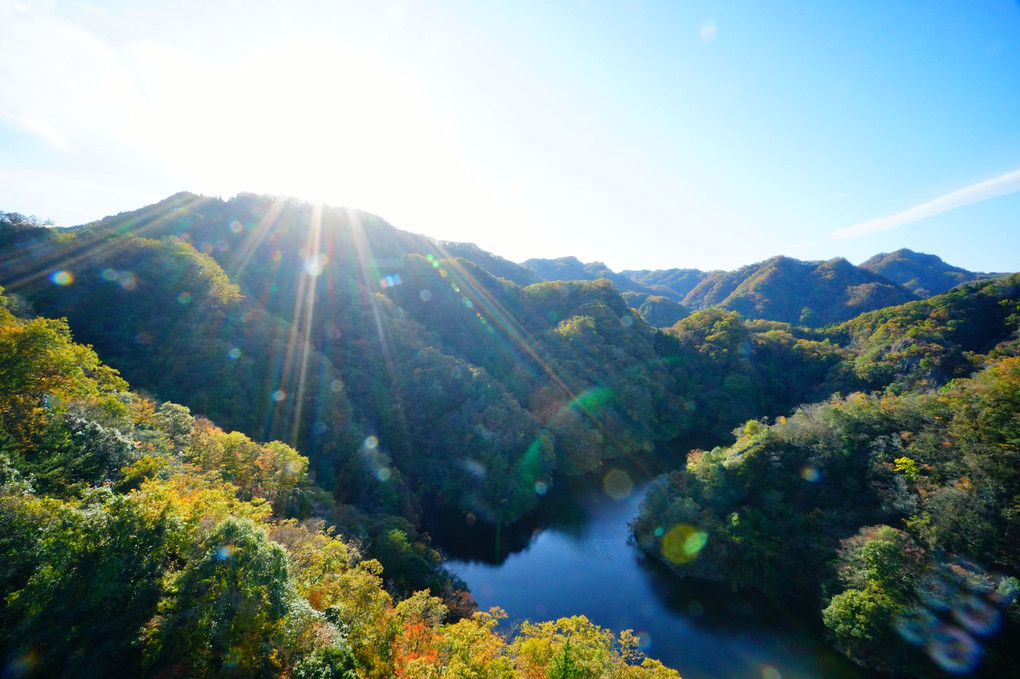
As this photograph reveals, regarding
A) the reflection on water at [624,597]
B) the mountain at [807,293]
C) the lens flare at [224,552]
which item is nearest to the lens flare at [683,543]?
the reflection on water at [624,597]

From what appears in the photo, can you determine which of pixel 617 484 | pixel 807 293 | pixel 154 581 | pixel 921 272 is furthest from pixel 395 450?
pixel 921 272

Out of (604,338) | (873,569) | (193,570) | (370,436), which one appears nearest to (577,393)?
(604,338)

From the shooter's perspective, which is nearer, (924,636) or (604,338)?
(924,636)

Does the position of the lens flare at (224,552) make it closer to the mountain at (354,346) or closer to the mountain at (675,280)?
the mountain at (354,346)

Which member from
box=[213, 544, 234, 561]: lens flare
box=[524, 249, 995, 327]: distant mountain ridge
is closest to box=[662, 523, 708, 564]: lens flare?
A: box=[213, 544, 234, 561]: lens flare

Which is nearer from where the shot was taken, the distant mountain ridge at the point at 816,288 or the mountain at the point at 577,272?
the distant mountain ridge at the point at 816,288

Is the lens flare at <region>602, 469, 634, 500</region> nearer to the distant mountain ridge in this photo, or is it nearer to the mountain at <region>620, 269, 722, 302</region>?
the distant mountain ridge

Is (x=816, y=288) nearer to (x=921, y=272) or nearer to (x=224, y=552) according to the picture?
(x=921, y=272)

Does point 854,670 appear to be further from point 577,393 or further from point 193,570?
point 577,393
